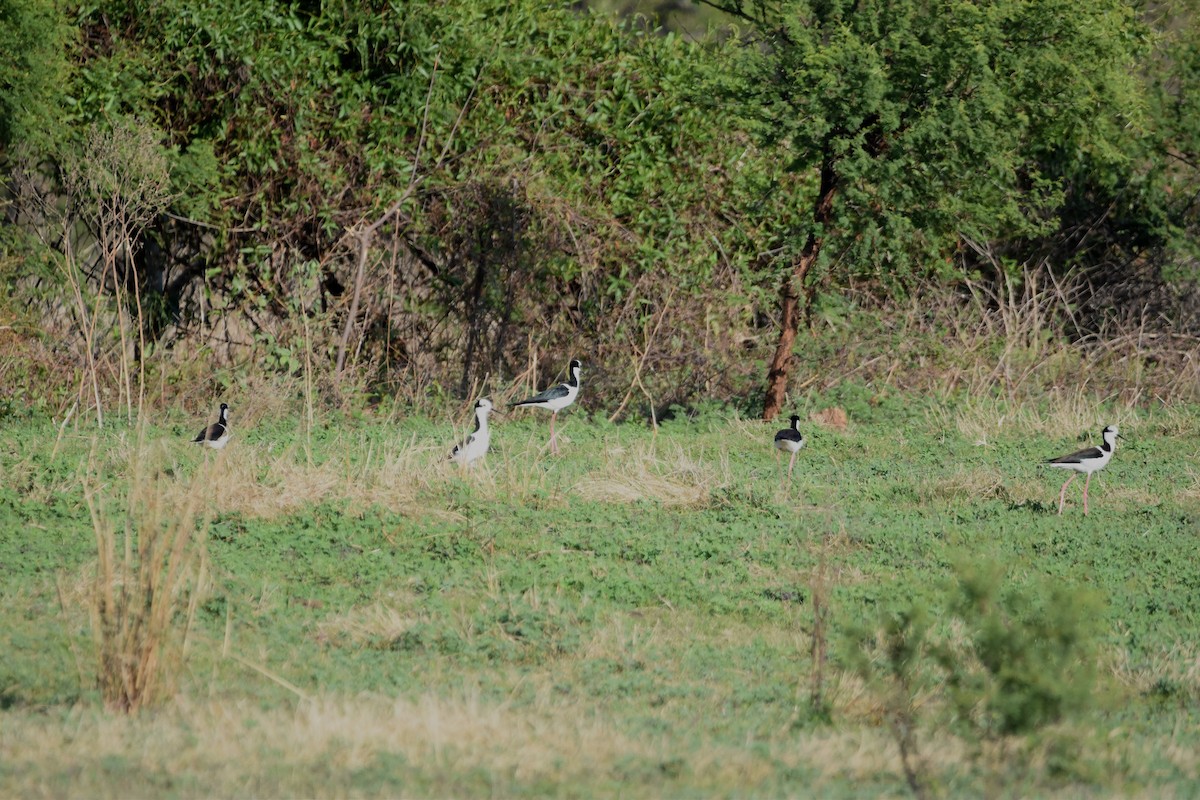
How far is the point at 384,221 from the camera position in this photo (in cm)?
1568

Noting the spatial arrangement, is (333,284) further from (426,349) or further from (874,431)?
(874,431)

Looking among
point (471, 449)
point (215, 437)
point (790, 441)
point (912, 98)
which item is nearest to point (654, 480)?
point (471, 449)

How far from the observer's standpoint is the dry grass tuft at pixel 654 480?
10.8 m

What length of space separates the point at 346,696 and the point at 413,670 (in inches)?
24.4

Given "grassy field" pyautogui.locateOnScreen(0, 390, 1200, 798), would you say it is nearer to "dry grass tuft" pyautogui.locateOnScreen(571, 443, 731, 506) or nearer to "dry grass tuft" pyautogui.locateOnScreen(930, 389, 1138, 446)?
"dry grass tuft" pyautogui.locateOnScreen(571, 443, 731, 506)

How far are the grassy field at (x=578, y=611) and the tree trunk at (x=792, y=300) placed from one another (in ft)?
4.40

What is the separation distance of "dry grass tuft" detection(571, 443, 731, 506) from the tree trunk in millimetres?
3072

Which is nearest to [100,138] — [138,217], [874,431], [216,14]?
[138,217]

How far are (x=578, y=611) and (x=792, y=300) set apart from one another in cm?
768

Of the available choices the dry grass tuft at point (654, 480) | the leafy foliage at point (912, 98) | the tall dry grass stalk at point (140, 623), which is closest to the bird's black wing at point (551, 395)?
the dry grass tuft at point (654, 480)

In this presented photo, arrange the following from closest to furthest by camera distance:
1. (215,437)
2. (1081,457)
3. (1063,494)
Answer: (1063,494) < (1081,457) < (215,437)

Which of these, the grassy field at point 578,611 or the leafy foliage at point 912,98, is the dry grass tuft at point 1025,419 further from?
the leafy foliage at point 912,98

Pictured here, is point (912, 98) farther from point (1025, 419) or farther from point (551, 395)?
point (551, 395)

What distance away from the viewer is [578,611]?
8078 millimetres
